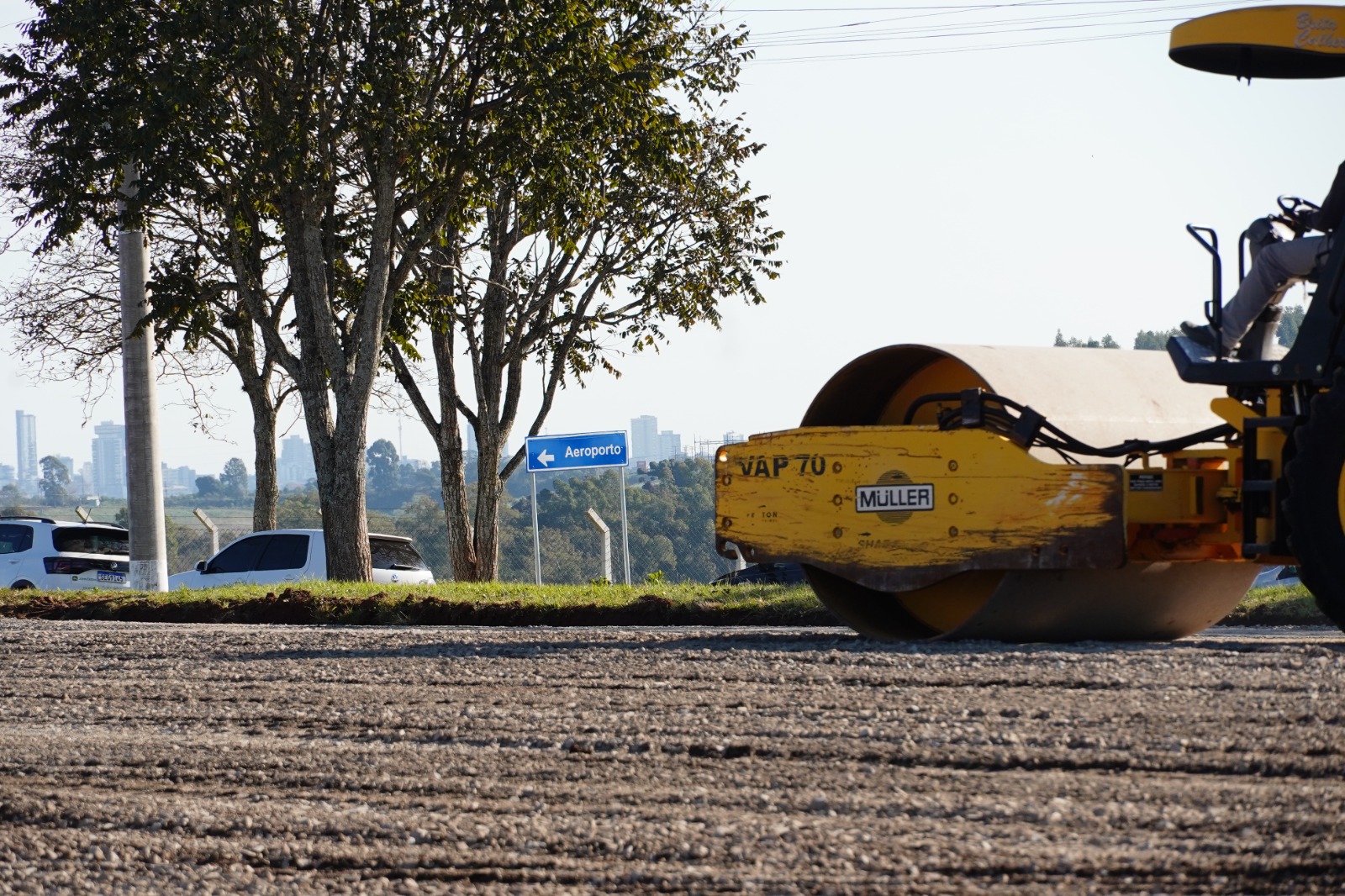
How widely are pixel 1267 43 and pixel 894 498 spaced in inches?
113

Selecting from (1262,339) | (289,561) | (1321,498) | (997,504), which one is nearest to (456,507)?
(289,561)

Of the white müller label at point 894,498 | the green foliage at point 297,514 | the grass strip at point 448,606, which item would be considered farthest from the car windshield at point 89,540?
the green foliage at point 297,514

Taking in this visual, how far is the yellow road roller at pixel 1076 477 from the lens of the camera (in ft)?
23.1

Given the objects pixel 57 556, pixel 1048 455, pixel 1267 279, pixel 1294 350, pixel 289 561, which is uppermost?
pixel 1267 279

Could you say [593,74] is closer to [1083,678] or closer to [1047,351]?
[1047,351]

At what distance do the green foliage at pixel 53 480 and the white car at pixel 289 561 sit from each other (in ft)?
479

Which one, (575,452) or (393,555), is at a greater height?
(575,452)

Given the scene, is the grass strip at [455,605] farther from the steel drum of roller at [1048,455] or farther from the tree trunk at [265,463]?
the tree trunk at [265,463]

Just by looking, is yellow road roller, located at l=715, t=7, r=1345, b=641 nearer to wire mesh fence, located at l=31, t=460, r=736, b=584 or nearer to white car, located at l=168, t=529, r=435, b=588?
white car, located at l=168, t=529, r=435, b=588

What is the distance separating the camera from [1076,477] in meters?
7.77

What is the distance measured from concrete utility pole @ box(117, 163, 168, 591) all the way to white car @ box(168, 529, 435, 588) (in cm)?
208

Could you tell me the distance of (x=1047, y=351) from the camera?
8836 mm

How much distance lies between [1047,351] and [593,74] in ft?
35.2

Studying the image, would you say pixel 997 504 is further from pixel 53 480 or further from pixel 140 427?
pixel 53 480
